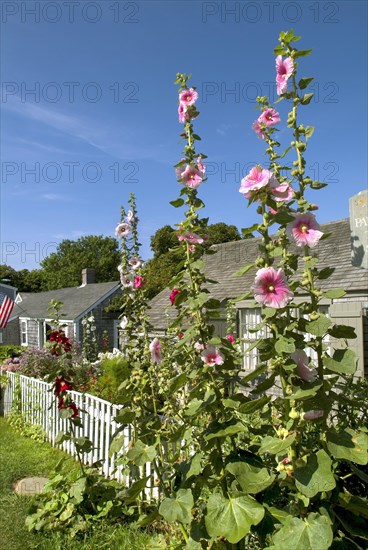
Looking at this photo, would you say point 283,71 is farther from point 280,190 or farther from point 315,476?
point 315,476

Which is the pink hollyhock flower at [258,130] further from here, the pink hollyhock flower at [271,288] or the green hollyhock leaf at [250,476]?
the green hollyhock leaf at [250,476]

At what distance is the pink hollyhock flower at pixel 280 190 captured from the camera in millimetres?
1864

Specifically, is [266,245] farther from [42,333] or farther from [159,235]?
[159,235]

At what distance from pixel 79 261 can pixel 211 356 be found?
53744 mm

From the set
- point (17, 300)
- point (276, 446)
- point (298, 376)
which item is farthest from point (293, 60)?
point (17, 300)

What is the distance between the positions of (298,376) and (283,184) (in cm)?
78

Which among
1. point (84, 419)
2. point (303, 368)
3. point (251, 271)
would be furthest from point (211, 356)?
point (251, 271)

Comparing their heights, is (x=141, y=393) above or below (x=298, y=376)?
below

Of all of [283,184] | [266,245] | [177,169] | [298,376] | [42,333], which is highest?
[177,169]

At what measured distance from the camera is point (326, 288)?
9914mm

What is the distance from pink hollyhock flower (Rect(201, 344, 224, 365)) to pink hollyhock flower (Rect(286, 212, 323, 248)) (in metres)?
0.64

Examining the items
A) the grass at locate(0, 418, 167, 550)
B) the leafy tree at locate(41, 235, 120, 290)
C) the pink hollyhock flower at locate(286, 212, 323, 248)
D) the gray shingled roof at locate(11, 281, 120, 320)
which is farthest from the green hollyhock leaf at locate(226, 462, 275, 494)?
the leafy tree at locate(41, 235, 120, 290)

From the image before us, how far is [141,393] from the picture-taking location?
321 cm

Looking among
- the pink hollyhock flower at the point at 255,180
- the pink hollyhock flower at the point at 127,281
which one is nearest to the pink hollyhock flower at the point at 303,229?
the pink hollyhock flower at the point at 255,180
